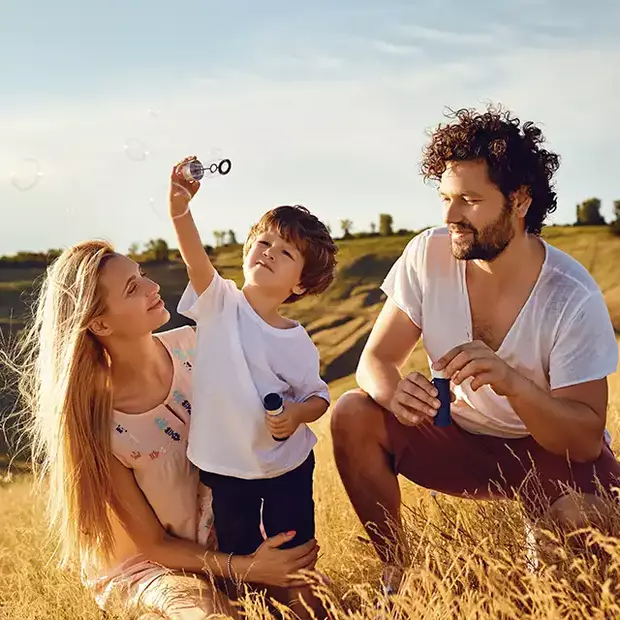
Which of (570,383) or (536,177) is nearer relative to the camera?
(570,383)


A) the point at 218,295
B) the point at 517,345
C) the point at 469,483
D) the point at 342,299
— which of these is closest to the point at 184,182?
the point at 218,295

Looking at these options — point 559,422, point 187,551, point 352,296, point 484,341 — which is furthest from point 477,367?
point 352,296

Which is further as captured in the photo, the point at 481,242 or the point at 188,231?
the point at 481,242

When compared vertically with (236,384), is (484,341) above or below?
above

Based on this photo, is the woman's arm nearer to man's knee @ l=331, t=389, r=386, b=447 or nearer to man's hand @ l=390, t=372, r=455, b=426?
man's knee @ l=331, t=389, r=386, b=447

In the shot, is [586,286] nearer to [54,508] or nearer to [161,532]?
[161,532]

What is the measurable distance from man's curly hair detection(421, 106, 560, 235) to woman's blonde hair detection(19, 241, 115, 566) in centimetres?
158

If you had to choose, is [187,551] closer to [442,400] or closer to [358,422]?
[358,422]

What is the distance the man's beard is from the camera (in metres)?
4.02

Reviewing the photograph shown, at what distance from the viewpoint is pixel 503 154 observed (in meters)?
4.18

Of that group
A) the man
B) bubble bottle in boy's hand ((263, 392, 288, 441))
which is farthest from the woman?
the man

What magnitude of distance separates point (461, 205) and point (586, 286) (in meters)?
0.63

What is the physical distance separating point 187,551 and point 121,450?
1.57 ft

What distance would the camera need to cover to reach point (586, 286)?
13.0ft
